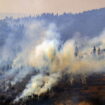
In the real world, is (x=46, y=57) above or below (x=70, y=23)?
below

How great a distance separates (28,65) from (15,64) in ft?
0.33

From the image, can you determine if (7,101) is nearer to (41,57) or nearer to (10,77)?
(10,77)

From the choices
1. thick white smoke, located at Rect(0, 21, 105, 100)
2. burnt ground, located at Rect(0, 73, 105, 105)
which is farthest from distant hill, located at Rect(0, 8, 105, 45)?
burnt ground, located at Rect(0, 73, 105, 105)

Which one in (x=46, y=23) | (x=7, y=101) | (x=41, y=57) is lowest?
(x=7, y=101)

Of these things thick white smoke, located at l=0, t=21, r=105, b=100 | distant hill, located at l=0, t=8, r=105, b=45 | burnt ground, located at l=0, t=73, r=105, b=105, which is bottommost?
burnt ground, located at l=0, t=73, r=105, b=105

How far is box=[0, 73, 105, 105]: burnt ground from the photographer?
6.19 feet

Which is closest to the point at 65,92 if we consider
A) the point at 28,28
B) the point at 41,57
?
the point at 41,57

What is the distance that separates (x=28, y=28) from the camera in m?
2.01

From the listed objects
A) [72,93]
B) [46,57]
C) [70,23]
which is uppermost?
[70,23]

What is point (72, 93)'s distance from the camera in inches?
75.4

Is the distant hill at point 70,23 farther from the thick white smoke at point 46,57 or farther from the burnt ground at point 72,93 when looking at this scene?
the burnt ground at point 72,93

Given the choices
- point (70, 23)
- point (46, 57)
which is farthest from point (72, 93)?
point (70, 23)

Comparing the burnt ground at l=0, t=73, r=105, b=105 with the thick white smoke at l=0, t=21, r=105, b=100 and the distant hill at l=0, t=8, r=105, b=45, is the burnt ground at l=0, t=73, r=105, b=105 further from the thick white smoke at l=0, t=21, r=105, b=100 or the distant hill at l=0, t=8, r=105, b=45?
the distant hill at l=0, t=8, r=105, b=45

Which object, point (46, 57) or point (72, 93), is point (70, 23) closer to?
point (46, 57)
